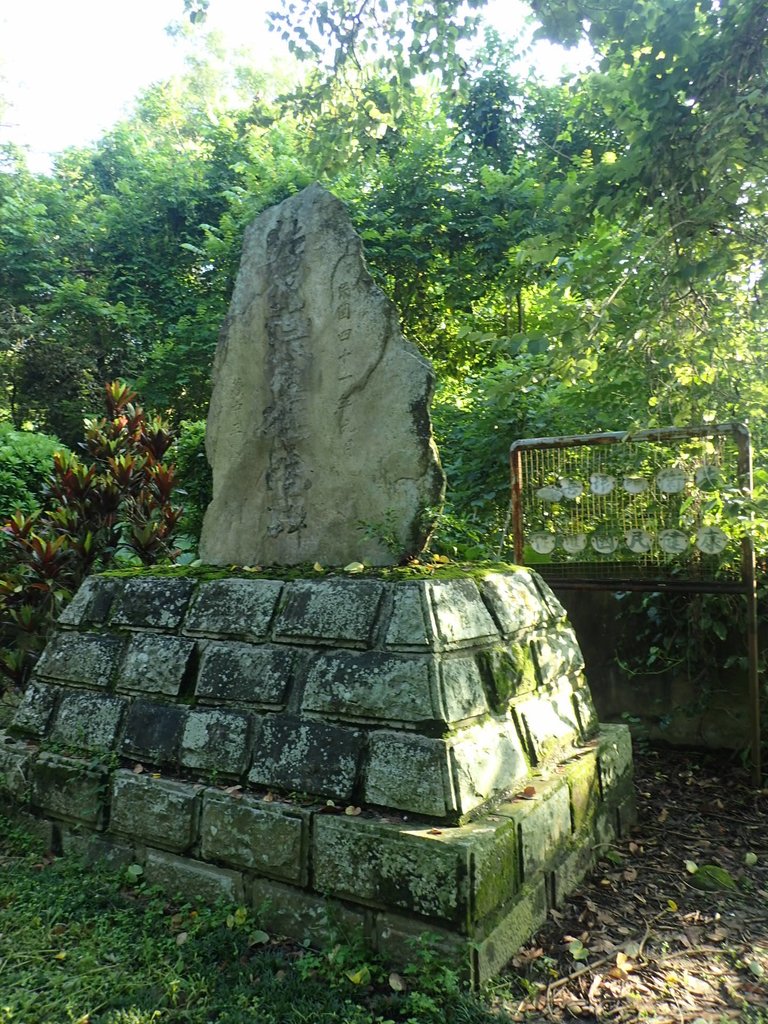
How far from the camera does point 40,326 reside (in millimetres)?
9922

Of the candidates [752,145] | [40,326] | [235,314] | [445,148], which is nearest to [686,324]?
[752,145]

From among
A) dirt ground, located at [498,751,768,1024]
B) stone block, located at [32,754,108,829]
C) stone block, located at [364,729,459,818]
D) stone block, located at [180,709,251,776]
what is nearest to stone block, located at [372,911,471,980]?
dirt ground, located at [498,751,768,1024]

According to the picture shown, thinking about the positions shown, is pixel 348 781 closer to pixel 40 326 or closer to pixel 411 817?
pixel 411 817

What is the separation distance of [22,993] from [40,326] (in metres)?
9.41

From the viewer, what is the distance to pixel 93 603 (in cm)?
336

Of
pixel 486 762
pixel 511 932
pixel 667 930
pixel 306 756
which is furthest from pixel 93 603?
pixel 667 930

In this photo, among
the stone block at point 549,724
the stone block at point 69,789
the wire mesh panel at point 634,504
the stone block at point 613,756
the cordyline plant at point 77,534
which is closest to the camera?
the stone block at point 549,724

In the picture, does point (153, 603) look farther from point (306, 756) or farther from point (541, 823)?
point (541, 823)

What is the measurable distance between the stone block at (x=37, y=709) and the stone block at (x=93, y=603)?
0.99 ft

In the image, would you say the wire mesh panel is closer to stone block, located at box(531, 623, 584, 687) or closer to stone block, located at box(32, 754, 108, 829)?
stone block, located at box(531, 623, 584, 687)

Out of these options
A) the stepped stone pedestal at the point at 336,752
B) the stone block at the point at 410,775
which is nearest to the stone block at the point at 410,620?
the stepped stone pedestal at the point at 336,752

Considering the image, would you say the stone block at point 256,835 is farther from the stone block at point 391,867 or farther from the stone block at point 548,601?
the stone block at point 548,601

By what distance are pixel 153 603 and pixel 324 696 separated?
1.02m

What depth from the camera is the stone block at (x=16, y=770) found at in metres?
3.20
